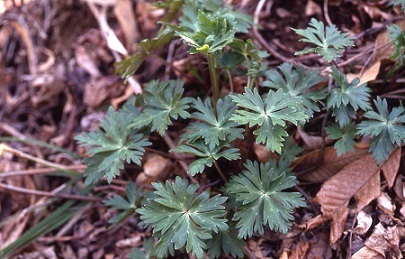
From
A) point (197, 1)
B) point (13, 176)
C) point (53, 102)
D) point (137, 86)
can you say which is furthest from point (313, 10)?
point (13, 176)

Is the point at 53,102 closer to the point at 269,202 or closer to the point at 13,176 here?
the point at 13,176

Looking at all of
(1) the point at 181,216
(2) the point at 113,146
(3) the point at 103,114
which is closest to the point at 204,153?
(1) the point at 181,216

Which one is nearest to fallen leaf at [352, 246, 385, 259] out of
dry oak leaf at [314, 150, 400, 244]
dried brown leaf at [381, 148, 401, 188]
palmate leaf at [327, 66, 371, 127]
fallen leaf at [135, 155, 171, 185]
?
dry oak leaf at [314, 150, 400, 244]

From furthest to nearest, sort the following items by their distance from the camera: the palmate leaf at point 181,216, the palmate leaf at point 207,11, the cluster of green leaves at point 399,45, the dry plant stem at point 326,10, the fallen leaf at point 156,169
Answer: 1. the dry plant stem at point 326,10
2. the fallen leaf at point 156,169
3. the palmate leaf at point 207,11
4. the cluster of green leaves at point 399,45
5. the palmate leaf at point 181,216

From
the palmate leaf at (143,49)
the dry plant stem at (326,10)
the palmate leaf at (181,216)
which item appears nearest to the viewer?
the palmate leaf at (181,216)

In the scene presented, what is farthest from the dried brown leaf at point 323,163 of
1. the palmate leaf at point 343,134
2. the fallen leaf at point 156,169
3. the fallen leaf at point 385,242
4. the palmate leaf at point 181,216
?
the fallen leaf at point 156,169

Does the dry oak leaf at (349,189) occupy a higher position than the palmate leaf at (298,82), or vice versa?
the palmate leaf at (298,82)

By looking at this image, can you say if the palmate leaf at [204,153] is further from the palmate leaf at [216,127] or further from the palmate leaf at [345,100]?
the palmate leaf at [345,100]
